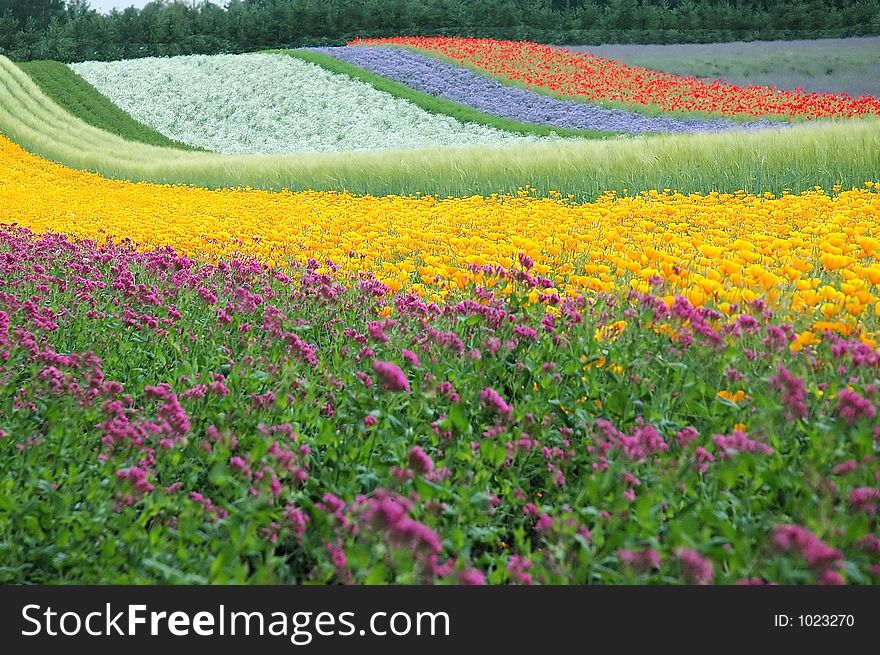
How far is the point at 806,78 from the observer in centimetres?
2795

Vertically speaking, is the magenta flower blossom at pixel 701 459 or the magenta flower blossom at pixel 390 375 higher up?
the magenta flower blossom at pixel 390 375

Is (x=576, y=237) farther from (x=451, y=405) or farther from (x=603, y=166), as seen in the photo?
(x=603, y=166)

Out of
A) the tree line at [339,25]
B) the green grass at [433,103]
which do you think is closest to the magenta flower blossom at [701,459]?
the green grass at [433,103]

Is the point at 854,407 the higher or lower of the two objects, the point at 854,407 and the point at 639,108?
the lower

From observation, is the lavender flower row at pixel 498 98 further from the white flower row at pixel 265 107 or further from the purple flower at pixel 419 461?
the purple flower at pixel 419 461

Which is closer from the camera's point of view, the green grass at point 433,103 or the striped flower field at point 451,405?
the striped flower field at point 451,405

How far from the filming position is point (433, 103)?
25.6m

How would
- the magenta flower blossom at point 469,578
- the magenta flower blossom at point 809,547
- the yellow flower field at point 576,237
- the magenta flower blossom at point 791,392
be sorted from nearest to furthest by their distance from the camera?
the magenta flower blossom at point 809,547 → the magenta flower blossom at point 469,578 → the magenta flower blossom at point 791,392 → the yellow flower field at point 576,237

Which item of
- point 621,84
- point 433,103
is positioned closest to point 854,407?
point 433,103

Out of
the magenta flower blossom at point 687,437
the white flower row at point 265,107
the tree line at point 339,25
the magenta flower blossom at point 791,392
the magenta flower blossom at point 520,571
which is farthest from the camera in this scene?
the tree line at point 339,25

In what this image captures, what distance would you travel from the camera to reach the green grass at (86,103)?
25.5m

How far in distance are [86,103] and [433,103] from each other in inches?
461

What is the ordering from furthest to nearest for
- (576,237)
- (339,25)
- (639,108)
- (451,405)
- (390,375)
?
1. (339,25)
2. (639,108)
3. (576,237)
4. (451,405)
5. (390,375)

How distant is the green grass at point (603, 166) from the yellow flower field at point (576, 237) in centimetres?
57
